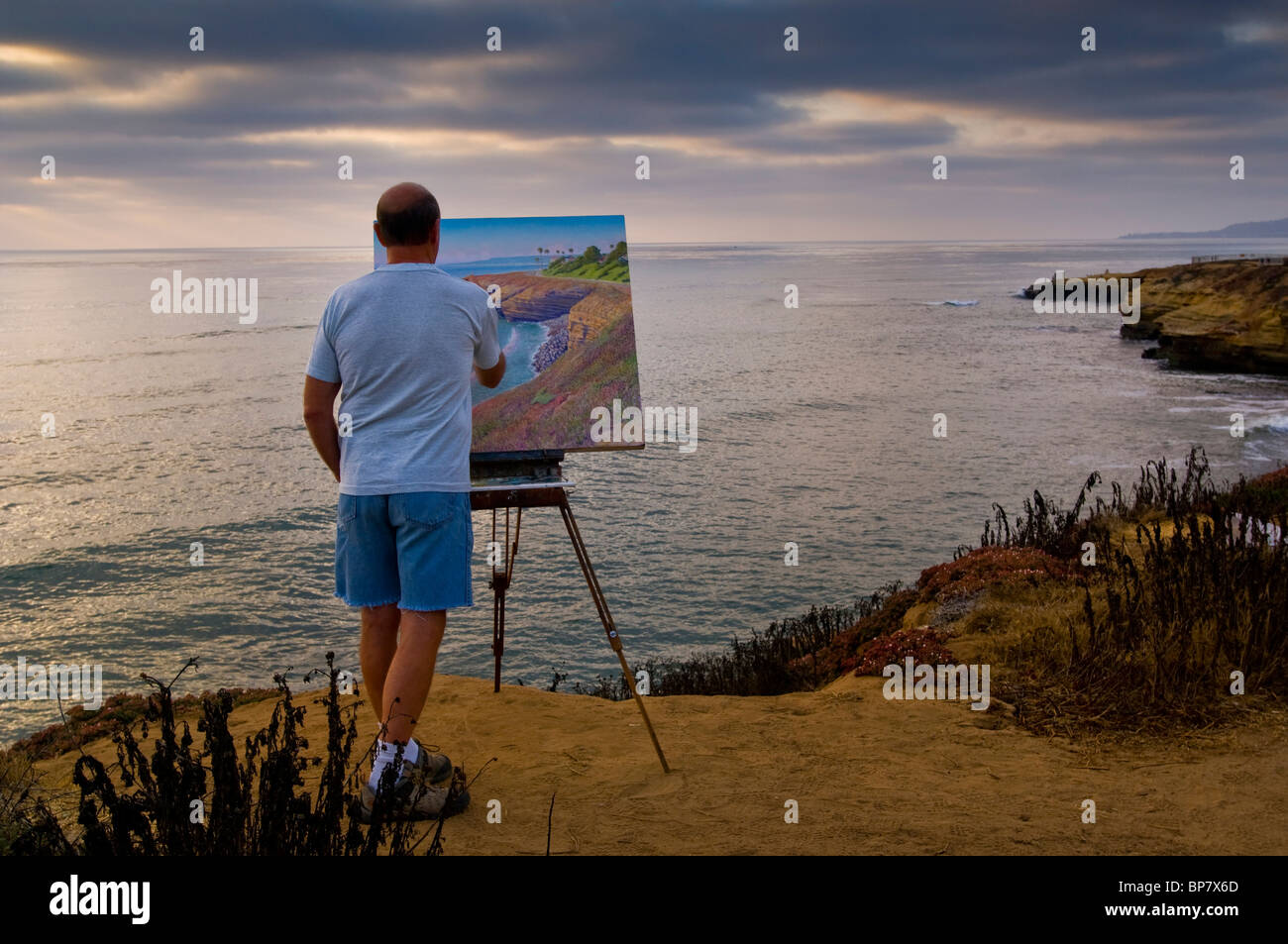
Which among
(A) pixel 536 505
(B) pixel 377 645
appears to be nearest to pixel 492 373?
(A) pixel 536 505

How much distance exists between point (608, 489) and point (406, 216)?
1229cm

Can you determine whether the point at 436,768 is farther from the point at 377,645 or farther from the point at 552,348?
the point at 552,348

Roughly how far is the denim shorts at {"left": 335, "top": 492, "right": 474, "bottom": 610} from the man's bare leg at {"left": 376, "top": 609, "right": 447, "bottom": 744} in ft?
0.33

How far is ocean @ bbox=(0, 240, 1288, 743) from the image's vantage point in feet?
36.3

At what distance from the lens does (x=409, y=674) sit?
473cm

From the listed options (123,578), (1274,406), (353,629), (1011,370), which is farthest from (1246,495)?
(1011,370)

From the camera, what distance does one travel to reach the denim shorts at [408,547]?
4.68m

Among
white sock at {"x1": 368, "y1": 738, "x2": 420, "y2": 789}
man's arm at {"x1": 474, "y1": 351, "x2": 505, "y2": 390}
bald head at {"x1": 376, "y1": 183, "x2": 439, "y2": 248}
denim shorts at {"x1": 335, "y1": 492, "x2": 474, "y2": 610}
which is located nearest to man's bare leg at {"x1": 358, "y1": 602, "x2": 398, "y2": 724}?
denim shorts at {"x1": 335, "y1": 492, "x2": 474, "y2": 610}

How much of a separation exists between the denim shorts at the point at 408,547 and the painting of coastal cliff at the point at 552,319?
1537mm

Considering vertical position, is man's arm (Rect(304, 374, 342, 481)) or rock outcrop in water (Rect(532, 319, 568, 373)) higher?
rock outcrop in water (Rect(532, 319, 568, 373))

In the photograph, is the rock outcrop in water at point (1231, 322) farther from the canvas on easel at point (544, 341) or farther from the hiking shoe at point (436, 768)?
the hiking shoe at point (436, 768)

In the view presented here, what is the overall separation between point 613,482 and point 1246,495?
30.9 feet

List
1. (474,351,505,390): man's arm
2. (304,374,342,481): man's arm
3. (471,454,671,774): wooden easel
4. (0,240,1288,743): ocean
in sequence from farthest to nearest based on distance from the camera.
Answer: (0,240,1288,743): ocean
(471,454,671,774): wooden easel
(474,351,505,390): man's arm
(304,374,342,481): man's arm

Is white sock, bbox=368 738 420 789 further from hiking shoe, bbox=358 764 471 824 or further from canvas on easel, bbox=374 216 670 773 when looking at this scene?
canvas on easel, bbox=374 216 670 773
